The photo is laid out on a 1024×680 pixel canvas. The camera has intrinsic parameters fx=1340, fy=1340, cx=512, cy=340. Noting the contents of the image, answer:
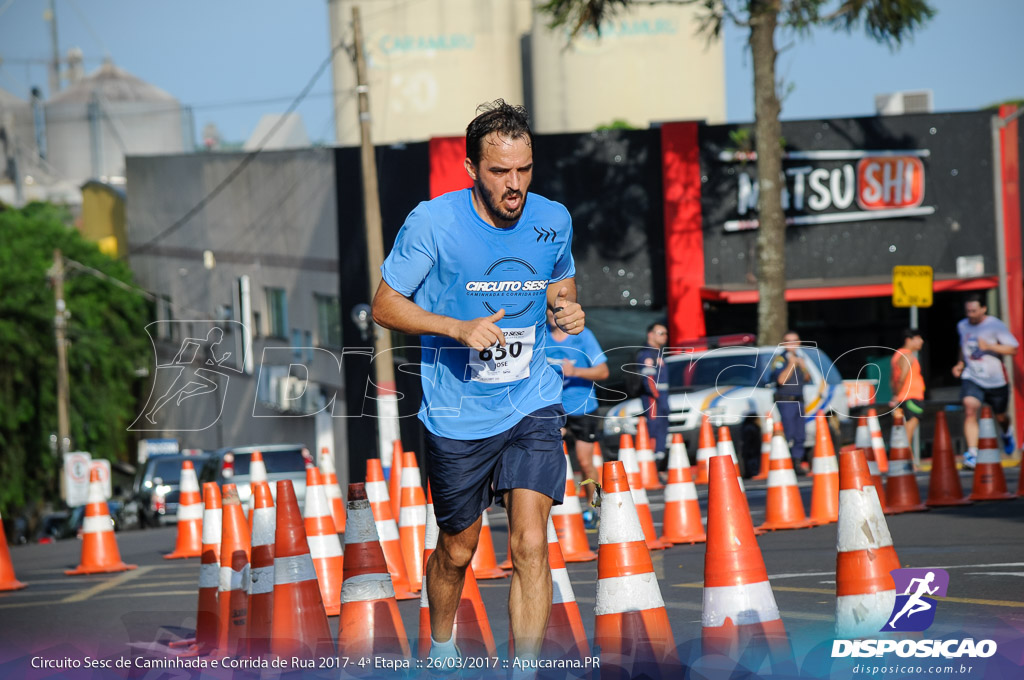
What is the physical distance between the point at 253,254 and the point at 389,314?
3346cm

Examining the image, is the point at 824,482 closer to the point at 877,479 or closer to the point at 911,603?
the point at 877,479

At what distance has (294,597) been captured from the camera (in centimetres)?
595

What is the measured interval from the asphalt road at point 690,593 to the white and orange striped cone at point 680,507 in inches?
7.7

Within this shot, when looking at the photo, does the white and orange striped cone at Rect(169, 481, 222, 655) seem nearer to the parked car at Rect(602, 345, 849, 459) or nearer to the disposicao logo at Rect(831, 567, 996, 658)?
the disposicao logo at Rect(831, 567, 996, 658)

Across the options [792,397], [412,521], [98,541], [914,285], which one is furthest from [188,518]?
[914,285]

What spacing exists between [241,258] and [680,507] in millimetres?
29727

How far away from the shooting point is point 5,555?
11070 mm

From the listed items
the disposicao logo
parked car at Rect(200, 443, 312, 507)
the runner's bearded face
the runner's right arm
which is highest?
the runner's bearded face

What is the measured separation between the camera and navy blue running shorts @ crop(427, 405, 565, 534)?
16.5ft

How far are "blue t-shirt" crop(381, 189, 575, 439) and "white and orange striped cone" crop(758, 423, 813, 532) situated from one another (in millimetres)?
5834

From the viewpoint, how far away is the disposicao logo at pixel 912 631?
4.57 metres

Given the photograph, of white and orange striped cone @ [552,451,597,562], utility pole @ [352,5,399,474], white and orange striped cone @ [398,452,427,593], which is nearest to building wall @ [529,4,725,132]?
utility pole @ [352,5,399,474]

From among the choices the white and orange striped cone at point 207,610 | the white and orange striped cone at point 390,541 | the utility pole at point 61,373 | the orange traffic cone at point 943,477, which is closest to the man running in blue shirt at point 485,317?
the white and orange striped cone at point 207,610

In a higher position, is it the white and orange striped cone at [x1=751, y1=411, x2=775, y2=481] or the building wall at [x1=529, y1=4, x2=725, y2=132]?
the building wall at [x1=529, y1=4, x2=725, y2=132]
